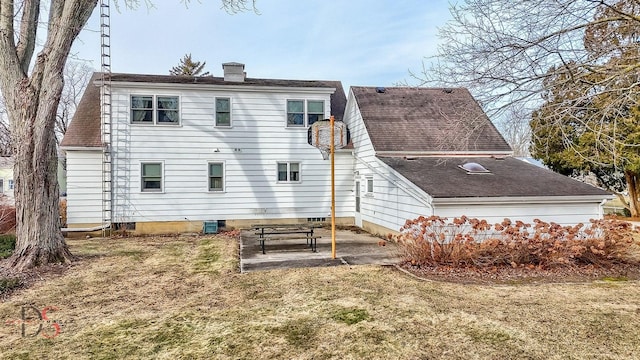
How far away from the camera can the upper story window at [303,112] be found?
45.9 feet

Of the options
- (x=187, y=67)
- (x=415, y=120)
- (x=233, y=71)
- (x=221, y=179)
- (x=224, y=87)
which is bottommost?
(x=221, y=179)

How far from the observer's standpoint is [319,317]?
4859 mm

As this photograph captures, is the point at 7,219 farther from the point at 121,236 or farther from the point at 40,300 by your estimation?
the point at 40,300

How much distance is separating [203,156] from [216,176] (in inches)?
34.9

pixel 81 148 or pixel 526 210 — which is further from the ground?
pixel 81 148

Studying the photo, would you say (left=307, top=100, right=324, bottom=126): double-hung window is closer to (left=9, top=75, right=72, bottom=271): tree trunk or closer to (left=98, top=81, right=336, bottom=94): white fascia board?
(left=98, top=81, right=336, bottom=94): white fascia board

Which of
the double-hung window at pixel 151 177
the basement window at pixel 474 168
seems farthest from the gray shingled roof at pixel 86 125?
the basement window at pixel 474 168

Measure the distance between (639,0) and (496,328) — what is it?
6.53 meters

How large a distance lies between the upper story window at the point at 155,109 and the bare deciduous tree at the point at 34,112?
489 centimetres

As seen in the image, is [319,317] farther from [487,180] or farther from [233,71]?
[233,71]

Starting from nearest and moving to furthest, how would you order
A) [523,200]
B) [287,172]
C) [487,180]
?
[523,200] → [487,180] → [287,172]

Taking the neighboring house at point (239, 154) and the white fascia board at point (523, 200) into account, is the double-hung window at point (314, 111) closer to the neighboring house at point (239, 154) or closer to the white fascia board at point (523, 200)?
the neighboring house at point (239, 154)

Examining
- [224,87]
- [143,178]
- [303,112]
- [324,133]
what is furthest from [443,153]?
[143,178]

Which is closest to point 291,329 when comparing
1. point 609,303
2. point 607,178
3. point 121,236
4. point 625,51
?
point 609,303
